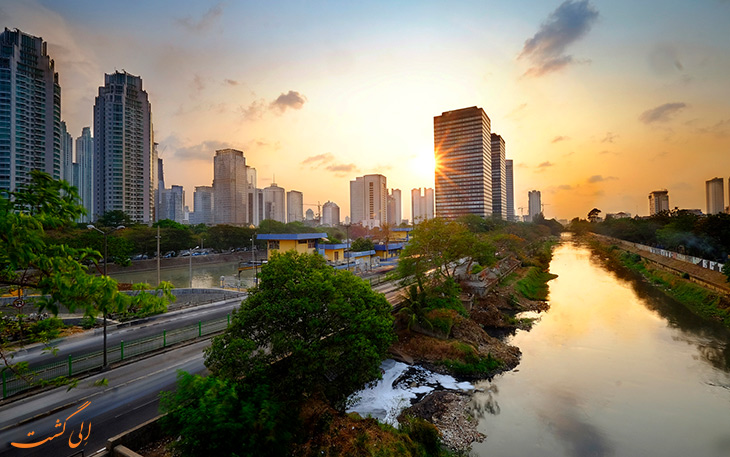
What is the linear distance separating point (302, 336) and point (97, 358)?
1314 centimetres

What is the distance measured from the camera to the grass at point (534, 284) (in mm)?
42812

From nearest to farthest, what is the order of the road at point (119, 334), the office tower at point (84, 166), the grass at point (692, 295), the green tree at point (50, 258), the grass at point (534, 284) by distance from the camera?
the green tree at point (50, 258) < the road at point (119, 334) < the grass at point (692, 295) < the grass at point (534, 284) < the office tower at point (84, 166)

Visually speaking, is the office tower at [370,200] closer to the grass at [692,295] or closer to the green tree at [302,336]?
the grass at [692,295]

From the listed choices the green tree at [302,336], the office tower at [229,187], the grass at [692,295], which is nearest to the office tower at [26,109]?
the office tower at [229,187]

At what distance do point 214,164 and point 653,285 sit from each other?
519ft

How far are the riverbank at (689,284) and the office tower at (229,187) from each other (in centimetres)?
14216

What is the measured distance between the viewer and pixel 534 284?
48500 mm

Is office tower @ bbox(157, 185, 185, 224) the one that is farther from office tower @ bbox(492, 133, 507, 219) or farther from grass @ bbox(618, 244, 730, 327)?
grass @ bbox(618, 244, 730, 327)

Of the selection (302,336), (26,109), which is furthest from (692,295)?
(26,109)

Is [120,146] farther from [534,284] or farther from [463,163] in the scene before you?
[463,163]

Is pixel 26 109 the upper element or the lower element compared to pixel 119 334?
upper

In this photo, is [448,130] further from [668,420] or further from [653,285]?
[668,420]

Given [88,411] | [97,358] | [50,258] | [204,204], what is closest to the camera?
[50,258]

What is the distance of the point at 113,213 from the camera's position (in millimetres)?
78812
